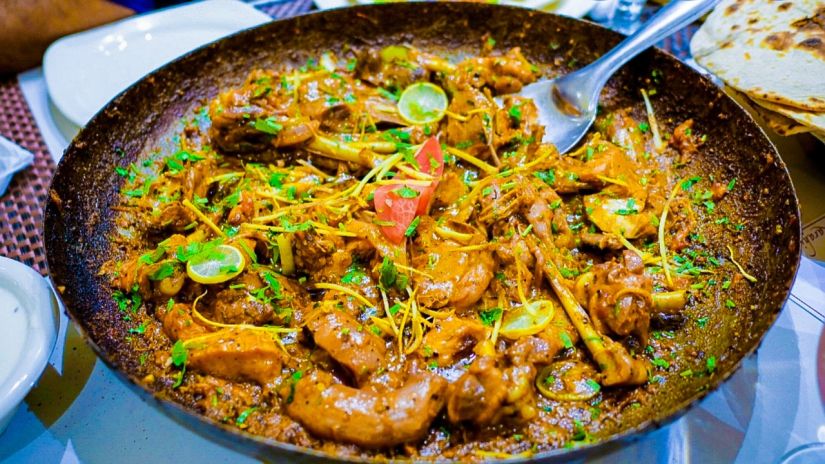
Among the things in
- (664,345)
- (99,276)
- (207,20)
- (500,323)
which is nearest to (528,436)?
(500,323)

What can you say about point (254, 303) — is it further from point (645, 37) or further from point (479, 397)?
point (645, 37)

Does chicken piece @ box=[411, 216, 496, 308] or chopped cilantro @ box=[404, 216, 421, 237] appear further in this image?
chopped cilantro @ box=[404, 216, 421, 237]

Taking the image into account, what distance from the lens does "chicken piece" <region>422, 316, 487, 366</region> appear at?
8.04 ft

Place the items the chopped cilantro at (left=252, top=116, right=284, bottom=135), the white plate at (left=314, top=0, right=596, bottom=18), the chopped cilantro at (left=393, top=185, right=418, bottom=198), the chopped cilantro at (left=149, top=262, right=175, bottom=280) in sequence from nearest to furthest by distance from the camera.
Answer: the chopped cilantro at (left=149, top=262, right=175, bottom=280), the chopped cilantro at (left=393, top=185, right=418, bottom=198), the chopped cilantro at (left=252, top=116, right=284, bottom=135), the white plate at (left=314, top=0, right=596, bottom=18)

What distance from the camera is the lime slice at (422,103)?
3.54 m

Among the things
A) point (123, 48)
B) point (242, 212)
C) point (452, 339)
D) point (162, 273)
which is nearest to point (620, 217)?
point (452, 339)

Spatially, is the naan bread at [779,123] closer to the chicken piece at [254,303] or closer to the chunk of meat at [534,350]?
the chunk of meat at [534,350]

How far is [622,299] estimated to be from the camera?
2.43 metres

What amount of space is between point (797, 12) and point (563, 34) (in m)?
1.45

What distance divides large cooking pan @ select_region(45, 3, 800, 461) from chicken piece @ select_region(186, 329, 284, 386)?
0.21 metres

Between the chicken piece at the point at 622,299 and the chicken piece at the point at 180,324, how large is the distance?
179 centimetres

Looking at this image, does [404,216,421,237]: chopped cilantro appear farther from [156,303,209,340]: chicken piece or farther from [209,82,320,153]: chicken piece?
[156,303,209,340]: chicken piece

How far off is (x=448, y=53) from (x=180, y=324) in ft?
8.62

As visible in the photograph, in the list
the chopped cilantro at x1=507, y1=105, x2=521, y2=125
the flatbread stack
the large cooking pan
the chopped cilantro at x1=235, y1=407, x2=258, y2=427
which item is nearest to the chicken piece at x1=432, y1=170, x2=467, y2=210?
the chopped cilantro at x1=507, y1=105, x2=521, y2=125
